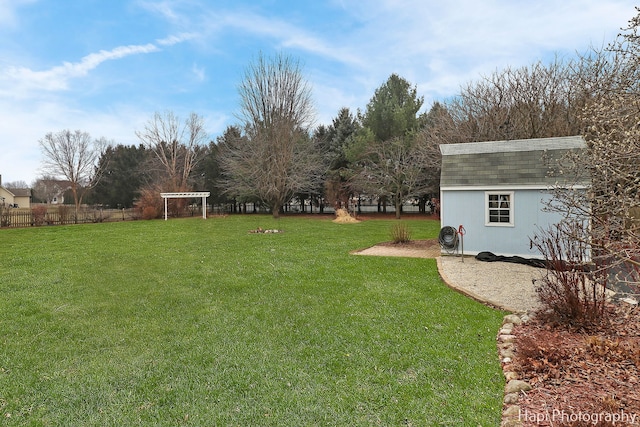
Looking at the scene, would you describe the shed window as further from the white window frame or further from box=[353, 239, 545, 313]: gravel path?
box=[353, 239, 545, 313]: gravel path

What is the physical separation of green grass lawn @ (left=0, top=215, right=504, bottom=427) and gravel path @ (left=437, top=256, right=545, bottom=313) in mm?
396

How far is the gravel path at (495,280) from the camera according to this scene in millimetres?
5207

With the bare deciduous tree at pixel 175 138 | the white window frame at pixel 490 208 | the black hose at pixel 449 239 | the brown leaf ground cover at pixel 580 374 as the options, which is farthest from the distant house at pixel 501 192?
the bare deciduous tree at pixel 175 138

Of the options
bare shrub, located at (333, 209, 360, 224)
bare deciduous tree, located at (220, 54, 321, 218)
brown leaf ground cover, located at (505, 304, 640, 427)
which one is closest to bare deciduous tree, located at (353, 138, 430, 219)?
bare shrub, located at (333, 209, 360, 224)

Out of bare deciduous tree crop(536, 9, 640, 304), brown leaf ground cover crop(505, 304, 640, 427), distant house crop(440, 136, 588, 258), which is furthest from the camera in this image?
distant house crop(440, 136, 588, 258)

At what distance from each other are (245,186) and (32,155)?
24141 mm

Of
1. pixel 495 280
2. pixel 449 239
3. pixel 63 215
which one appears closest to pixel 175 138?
pixel 63 215

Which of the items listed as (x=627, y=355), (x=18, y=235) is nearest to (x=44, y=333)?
(x=627, y=355)

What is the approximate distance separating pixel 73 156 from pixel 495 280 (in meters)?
40.5

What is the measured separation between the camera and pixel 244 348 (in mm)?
3660

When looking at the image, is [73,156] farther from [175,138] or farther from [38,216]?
[38,216]

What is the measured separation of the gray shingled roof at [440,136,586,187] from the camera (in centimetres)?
863

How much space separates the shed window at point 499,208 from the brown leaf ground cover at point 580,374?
507 cm

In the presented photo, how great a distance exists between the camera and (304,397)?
2.70 m
